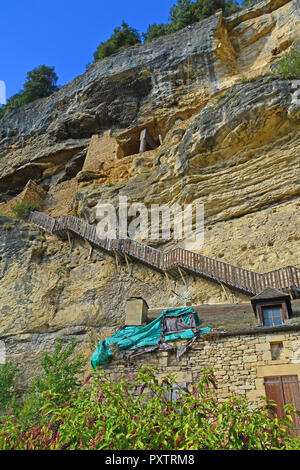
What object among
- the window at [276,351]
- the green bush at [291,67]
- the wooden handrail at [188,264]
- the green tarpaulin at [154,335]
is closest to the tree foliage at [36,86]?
the wooden handrail at [188,264]

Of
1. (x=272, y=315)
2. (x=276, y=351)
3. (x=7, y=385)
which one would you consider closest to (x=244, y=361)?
(x=276, y=351)

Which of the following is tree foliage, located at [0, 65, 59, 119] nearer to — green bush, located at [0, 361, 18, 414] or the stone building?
green bush, located at [0, 361, 18, 414]

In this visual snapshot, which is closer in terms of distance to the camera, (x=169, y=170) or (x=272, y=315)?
(x=272, y=315)

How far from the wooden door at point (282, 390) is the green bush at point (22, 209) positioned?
17513 millimetres

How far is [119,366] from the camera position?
369 inches

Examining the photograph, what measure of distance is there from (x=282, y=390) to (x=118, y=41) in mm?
31559

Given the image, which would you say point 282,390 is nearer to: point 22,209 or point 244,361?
point 244,361

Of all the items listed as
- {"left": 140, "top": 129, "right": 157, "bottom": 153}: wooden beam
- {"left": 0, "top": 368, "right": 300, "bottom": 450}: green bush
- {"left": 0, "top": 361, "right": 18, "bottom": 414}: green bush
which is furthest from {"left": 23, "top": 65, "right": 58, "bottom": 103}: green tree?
{"left": 0, "top": 368, "right": 300, "bottom": 450}: green bush

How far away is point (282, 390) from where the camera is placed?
775 centimetres

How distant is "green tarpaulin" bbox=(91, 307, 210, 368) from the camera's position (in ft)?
30.6

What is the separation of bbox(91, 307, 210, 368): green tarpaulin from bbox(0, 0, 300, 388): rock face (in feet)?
11.1

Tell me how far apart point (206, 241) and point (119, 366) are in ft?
23.7

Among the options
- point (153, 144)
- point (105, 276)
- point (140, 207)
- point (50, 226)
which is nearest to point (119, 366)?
point (105, 276)

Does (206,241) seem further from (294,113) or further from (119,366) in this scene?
(119,366)
